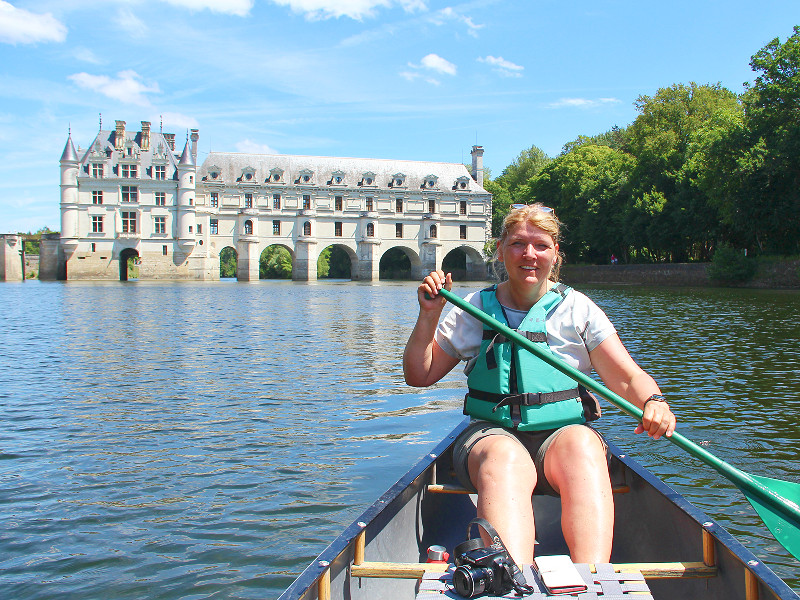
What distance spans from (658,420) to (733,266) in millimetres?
33599

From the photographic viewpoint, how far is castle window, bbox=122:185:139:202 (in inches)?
2301

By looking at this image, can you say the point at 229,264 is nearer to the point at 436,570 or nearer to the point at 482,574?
the point at 436,570

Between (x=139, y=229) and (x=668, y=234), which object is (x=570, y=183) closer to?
(x=668, y=234)

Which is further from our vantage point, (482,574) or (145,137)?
(145,137)

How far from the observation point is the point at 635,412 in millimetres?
2984

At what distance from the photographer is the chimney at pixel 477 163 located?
72.3 meters

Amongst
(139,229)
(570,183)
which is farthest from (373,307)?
(139,229)

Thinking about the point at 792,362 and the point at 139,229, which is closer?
the point at 792,362

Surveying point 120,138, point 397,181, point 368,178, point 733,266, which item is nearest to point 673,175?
point 733,266

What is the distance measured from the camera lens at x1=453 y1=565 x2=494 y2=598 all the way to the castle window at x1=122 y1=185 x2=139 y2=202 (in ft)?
199

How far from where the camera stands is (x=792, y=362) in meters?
11.0

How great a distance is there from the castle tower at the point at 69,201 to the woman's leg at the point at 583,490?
197 feet

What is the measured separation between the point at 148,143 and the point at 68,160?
20.7 feet

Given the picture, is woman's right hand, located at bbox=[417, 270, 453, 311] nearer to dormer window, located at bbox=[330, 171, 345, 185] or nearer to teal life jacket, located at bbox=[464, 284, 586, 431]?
teal life jacket, located at bbox=[464, 284, 586, 431]
